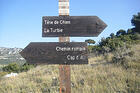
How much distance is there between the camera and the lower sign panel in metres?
3.01

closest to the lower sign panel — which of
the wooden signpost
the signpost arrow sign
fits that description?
the wooden signpost

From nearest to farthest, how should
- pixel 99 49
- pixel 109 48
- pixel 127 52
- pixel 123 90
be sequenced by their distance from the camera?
pixel 123 90 < pixel 127 52 < pixel 109 48 < pixel 99 49

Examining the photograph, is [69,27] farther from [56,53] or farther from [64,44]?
[56,53]

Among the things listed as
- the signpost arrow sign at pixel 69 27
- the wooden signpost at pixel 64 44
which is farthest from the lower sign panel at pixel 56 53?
the signpost arrow sign at pixel 69 27

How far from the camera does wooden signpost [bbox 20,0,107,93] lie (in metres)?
3.03

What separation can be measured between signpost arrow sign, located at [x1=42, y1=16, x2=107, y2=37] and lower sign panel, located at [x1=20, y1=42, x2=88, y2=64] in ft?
0.68

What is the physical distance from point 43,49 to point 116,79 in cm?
294

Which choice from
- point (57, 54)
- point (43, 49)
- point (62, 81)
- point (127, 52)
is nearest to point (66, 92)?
point (62, 81)

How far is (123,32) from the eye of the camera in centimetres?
2542

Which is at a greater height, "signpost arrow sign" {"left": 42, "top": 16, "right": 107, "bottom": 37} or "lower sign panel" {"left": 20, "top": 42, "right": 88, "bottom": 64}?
"signpost arrow sign" {"left": 42, "top": 16, "right": 107, "bottom": 37}

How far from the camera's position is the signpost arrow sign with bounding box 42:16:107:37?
10.1 ft

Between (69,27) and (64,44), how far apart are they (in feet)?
1.20

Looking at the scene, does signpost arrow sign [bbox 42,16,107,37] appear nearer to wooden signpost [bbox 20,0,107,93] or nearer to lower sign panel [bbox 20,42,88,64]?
wooden signpost [bbox 20,0,107,93]

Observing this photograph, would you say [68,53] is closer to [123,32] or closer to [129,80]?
[129,80]
